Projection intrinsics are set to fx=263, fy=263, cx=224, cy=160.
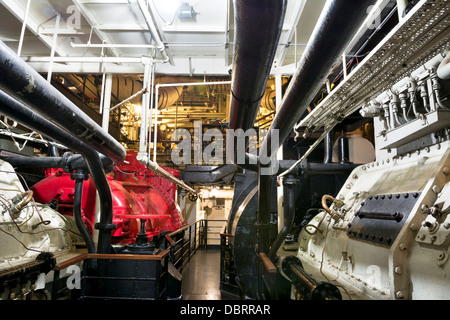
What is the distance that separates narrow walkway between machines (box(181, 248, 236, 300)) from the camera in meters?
4.95

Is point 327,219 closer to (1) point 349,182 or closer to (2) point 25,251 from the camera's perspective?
(1) point 349,182

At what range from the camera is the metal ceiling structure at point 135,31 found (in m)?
3.66

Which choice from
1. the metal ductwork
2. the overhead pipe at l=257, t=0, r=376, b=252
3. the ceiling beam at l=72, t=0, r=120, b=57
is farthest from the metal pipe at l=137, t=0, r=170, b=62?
the overhead pipe at l=257, t=0, r=376, b=252

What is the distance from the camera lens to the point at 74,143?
2.33 m

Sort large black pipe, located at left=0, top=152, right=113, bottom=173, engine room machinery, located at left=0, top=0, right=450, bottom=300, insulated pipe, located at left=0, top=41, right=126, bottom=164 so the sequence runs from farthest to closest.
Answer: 1. large black pipe, located at left=0, top=152, right=113, bottom=173
2. engine room machinery, located at left=0, top=0, right=450, bottom=300
3. insulated pipe, located at left=0, top=41, right=126, bottom=164

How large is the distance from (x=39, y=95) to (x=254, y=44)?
3.45 ft

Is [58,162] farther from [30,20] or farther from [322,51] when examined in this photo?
[322,51]

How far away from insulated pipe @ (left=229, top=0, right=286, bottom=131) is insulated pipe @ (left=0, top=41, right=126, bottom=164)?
911 millimetres

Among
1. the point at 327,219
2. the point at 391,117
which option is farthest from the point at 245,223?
the point at 391,117

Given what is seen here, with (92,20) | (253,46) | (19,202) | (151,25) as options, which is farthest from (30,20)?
(253,46)

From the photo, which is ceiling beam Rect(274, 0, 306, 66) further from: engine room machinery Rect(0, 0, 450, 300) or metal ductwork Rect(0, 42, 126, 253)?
metal ductwork Rect(0, 42, 126, 253)

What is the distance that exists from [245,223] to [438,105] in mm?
2811
